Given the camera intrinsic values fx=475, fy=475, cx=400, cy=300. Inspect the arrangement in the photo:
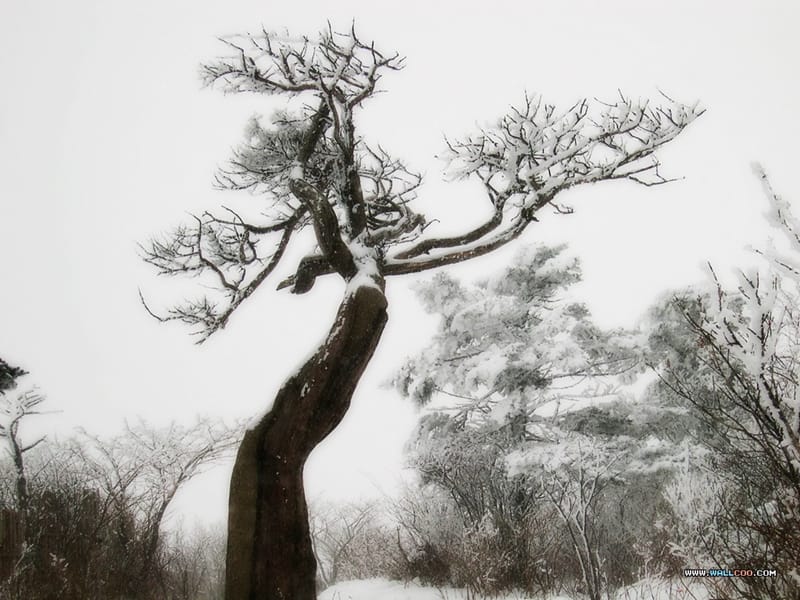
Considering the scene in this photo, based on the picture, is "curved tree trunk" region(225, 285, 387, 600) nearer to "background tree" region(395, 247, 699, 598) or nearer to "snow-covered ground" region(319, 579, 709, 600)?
"snow-covered ground" region(319, 579, 709, 600)

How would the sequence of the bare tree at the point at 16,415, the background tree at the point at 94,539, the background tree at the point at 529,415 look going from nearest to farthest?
the background tree at the point at 94,539, the background tree at the point at 529,415, the bare tree at the point at 16,415

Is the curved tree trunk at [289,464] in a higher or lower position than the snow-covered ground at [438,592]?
higher

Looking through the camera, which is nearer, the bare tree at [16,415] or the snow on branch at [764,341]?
the snow on branch at [764,341]

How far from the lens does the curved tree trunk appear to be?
11.1 feet

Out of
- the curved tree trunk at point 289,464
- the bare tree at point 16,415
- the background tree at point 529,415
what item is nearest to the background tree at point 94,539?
the bare tree at point 16,415

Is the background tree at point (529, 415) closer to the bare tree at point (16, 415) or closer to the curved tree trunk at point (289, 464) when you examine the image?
the curved tree trunk at point (289, 464)

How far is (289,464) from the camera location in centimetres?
372

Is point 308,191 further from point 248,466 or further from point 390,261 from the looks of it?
point 248,466

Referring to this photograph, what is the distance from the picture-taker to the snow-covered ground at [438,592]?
7.41 m

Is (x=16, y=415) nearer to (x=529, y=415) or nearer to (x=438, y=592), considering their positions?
(x=438, y=592)

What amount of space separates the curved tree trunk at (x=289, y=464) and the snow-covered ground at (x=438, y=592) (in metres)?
4.84

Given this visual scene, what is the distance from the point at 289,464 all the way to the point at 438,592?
286 inches

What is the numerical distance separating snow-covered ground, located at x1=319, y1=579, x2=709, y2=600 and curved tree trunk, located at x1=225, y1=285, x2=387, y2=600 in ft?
15.9

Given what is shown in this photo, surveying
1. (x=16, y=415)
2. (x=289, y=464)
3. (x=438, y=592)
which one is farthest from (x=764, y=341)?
(x=16, y=415)
